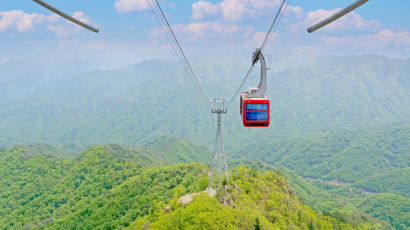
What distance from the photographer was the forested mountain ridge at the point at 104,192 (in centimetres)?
7731

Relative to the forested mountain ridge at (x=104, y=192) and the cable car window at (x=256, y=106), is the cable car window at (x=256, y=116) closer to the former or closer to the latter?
the cable car window at (x=256, y=106)

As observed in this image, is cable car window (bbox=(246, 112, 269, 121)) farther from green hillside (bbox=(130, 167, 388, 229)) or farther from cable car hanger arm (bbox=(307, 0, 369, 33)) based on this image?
green hillside (bbox=(130, 167, 388, 229))

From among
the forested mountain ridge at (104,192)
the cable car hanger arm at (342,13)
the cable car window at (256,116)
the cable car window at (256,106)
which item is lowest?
the forested mountain ridge at (104,192)

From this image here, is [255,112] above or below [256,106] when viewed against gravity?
below

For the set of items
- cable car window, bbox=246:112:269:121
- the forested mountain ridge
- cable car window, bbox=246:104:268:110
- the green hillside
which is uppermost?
cable car window, bbox=246:104:268:110

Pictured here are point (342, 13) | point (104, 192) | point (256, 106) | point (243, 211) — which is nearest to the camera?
point (342, 13)

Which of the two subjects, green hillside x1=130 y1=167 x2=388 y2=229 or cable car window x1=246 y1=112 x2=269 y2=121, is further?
green hillside x1=130 y1=167 x2=388 y2=229

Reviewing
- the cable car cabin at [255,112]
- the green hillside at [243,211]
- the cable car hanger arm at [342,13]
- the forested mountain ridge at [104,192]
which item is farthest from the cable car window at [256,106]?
the forested mountain ridge at [104,192]

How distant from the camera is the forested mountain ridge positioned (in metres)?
77.3

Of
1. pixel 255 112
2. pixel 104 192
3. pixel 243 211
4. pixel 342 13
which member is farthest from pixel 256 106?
pixel 104 192

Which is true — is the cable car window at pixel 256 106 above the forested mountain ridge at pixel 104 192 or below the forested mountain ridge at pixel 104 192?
above

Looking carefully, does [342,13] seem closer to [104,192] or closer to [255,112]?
[255,112]

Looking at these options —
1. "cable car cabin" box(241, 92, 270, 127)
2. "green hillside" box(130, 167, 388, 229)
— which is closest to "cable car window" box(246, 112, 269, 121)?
"cable car cabin" box(241, 92, 270, 127)

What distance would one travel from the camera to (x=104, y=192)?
138 m
